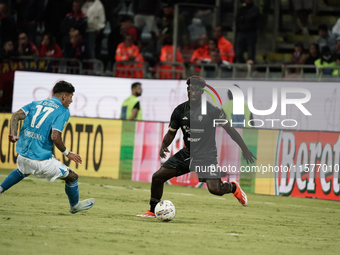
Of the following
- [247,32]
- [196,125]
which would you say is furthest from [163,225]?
[247,32]

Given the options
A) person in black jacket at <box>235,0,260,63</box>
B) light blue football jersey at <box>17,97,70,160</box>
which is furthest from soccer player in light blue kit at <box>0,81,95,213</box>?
person in black jacket at <box>235,0,260,63</box>

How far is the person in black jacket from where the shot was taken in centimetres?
1855

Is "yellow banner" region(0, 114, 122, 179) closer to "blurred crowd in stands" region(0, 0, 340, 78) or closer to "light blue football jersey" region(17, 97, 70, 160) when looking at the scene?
"blurred crowd in stands" region(0, 0, 340, 78)

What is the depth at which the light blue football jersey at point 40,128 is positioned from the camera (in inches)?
354

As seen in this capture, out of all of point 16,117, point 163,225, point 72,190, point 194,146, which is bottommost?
point 163,225

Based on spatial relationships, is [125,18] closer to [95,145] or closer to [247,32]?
[247,32]

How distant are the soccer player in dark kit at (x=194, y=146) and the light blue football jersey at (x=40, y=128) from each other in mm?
1684

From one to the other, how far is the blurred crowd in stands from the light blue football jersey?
921 centimetres

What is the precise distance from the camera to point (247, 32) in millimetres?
18672

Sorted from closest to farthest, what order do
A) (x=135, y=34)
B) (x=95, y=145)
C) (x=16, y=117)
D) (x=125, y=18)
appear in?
(x=16, y=117) < (x=95, y=145) < (x=125, y=18) < (x=135, y=34)

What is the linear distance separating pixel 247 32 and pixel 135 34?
3.74 metres

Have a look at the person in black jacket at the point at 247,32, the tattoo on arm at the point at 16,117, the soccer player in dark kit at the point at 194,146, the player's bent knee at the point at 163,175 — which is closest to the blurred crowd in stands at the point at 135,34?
the person in black jacket at the point at 247,32

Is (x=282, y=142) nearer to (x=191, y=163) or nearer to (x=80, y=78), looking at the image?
(x=191, y=163)

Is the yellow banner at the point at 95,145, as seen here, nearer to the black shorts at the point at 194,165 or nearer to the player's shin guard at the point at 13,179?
the black shorts at the point at 194,165
